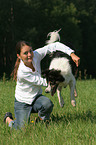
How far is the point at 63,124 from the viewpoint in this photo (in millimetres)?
4145

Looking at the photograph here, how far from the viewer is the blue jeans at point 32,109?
4074 millimetres

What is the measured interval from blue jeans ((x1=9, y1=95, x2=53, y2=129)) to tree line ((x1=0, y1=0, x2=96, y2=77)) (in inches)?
800

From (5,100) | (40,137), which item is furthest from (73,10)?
(40,137)

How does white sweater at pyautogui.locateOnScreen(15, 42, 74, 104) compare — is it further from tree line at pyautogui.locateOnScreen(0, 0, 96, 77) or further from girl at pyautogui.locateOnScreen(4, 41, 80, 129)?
tree line at pyautogui.locateOnScreen(0, 0, 96, 77)

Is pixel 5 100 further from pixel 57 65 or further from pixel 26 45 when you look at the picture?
pixel 26 45

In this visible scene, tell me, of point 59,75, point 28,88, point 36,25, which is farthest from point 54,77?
point 36,25

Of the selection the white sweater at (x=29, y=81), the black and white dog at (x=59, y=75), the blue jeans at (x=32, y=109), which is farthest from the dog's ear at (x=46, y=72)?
the blue jeans at (x=32, y=109)

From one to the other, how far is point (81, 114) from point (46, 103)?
1309mm

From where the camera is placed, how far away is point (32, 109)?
430 cm

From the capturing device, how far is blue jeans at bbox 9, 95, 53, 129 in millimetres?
4074

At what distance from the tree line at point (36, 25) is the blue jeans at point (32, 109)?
20310mm

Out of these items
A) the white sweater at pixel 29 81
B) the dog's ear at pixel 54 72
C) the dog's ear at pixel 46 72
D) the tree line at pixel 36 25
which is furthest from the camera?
the tree line at pixel 36 25

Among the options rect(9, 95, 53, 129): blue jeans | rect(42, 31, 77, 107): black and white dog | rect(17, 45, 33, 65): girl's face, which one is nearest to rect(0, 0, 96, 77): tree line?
rect(42, 31, 77, 107): black and white dog

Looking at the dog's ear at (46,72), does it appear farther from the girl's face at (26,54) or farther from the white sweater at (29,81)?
the girl's face at (26,54)
